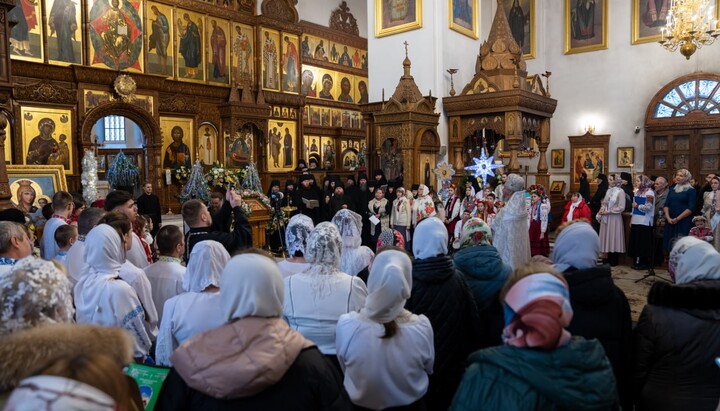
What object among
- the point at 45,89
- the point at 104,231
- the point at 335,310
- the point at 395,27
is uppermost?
the point at 395,27

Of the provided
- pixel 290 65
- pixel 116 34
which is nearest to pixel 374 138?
pixel 290 65

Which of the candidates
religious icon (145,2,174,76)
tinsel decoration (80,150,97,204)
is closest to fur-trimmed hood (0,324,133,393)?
tinsel decoration (80,150,97,204)

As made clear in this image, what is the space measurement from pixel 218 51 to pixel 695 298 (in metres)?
18.1

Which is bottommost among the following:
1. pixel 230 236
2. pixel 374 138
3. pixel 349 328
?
pixel 349 328

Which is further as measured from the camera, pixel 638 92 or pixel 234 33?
pixel 234 33

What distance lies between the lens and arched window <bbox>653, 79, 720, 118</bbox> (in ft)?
52.0

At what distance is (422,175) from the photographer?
42.5ft

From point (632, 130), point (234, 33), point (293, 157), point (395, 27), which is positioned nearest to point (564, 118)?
point (632, 130)

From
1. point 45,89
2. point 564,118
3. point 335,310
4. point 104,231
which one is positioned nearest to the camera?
point 335,310

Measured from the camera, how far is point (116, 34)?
613 inches

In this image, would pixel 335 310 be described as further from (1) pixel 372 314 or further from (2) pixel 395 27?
(2) pixel 395 27

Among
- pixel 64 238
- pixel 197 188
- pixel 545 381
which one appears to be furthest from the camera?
pixel 197 188

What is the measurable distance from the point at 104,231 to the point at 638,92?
59.2ft

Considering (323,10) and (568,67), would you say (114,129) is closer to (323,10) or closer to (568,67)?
(323,10)
